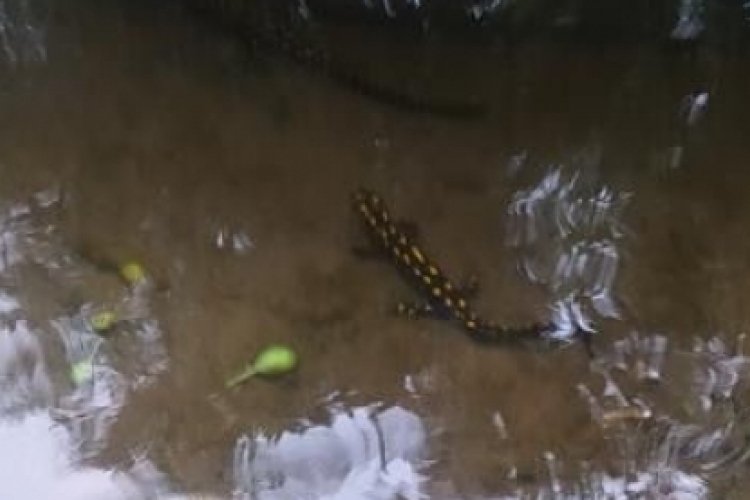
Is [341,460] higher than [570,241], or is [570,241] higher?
[570,241]

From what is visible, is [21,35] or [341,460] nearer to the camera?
[341,460]

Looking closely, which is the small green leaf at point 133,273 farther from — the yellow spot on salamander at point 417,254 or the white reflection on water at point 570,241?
the white reflection on water at point 570,241

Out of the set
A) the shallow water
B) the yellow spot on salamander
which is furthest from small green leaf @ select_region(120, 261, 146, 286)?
the yellow spot on salamander

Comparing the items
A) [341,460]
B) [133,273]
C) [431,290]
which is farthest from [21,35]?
[341,460]

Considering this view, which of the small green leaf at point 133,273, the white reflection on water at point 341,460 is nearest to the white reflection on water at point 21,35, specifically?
the small green leaf at point 133,273

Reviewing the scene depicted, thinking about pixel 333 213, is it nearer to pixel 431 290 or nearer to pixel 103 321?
pixel 431 290

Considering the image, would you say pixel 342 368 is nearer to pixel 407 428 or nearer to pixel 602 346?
pixel 407 428
